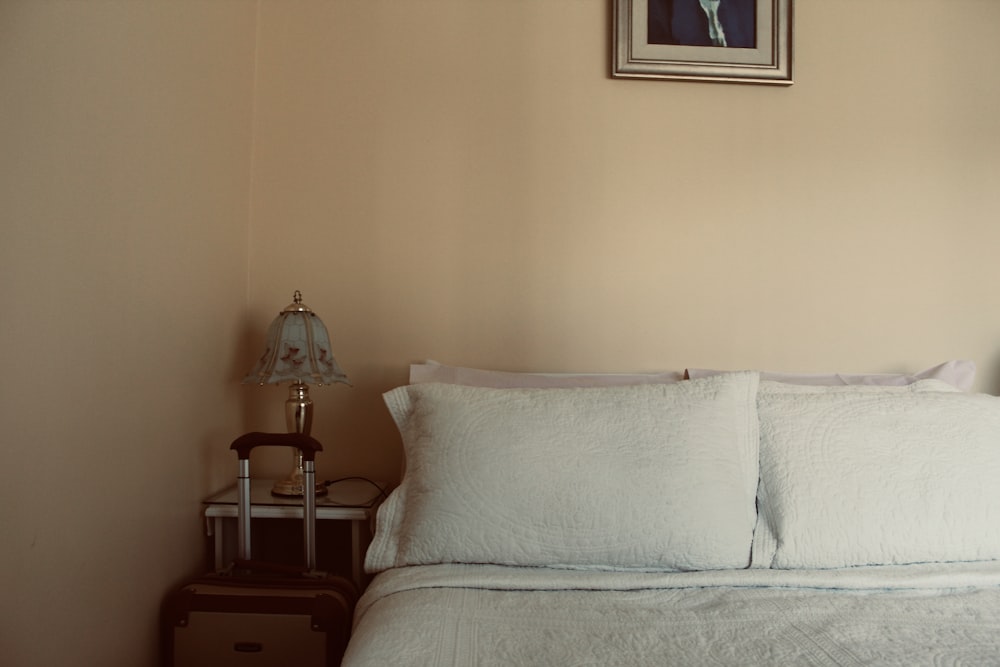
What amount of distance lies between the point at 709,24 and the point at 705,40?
2.0 inches

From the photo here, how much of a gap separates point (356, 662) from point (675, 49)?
6.34 ft

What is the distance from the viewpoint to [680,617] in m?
1.32

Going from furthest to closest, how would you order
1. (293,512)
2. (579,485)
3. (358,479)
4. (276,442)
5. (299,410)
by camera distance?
1. (358,479)
2. (299,410)
3. (293,512)
4. (276,442)
5. (579,485)

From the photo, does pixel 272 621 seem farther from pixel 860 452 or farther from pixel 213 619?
pixel 860 452

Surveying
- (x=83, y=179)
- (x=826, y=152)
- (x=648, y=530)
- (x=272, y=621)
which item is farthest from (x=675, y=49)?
(x=272, y=621)

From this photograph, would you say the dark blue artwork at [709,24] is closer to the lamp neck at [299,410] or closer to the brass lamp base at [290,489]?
the lamp neck at [299,410]

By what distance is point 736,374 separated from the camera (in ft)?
5.83

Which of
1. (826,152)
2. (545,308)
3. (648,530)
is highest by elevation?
(826,152)

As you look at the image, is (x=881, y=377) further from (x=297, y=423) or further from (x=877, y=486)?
(x=297, y=423)

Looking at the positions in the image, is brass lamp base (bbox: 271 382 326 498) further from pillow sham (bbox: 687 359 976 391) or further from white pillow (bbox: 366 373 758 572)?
pillow sham (bbox: 687 359 976 391)

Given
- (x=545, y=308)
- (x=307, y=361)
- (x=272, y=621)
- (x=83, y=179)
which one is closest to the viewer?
(x=83, y=179)

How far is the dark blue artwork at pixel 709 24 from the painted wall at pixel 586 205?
14 centimetres

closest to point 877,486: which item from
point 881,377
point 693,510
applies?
point 693,510

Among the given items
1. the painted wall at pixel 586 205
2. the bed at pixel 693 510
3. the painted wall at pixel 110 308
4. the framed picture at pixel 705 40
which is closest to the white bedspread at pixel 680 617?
the bed at pixel 693 510
